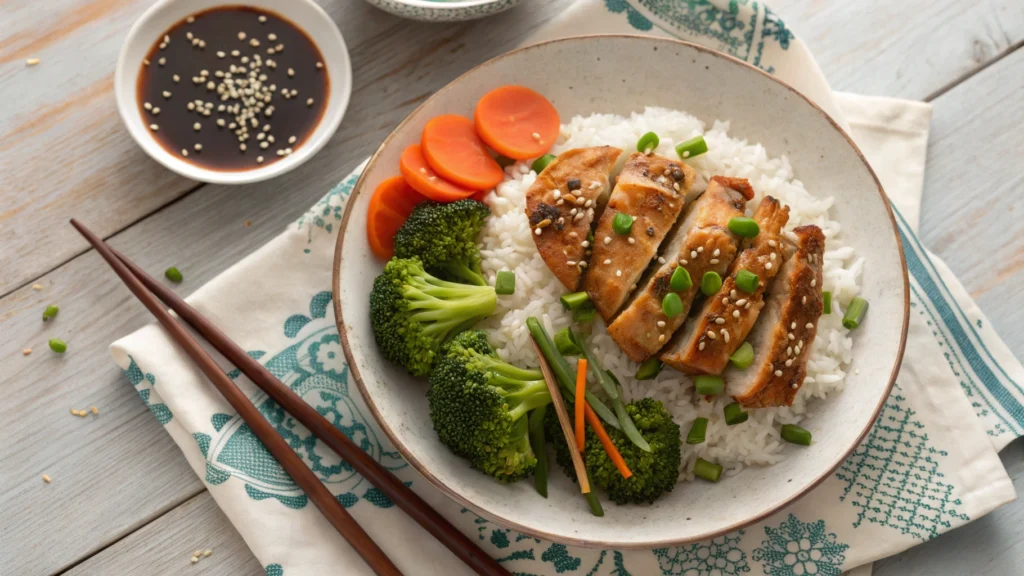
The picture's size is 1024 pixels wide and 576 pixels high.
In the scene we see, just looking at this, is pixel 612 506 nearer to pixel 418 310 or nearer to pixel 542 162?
pixel 418 310

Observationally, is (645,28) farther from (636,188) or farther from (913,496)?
(913,496)

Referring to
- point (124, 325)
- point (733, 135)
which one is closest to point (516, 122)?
point (733, 135)

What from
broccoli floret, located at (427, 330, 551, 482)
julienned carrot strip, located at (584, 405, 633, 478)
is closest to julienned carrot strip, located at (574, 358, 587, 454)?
julienned carrot strip, located at (584, 405, 633, 478)

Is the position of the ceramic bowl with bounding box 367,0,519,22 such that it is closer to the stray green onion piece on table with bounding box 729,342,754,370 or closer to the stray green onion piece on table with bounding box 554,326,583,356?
the stray green onion piece on table with bounding box 554,326,583,356

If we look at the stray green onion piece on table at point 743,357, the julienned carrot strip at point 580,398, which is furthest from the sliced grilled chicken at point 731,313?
the julienned carrot strip at point 580,398

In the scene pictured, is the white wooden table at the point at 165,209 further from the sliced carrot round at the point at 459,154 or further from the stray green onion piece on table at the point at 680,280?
the stray green onion piece on table at the point at 680,280

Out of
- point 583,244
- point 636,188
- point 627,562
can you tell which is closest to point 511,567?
point 627,562
